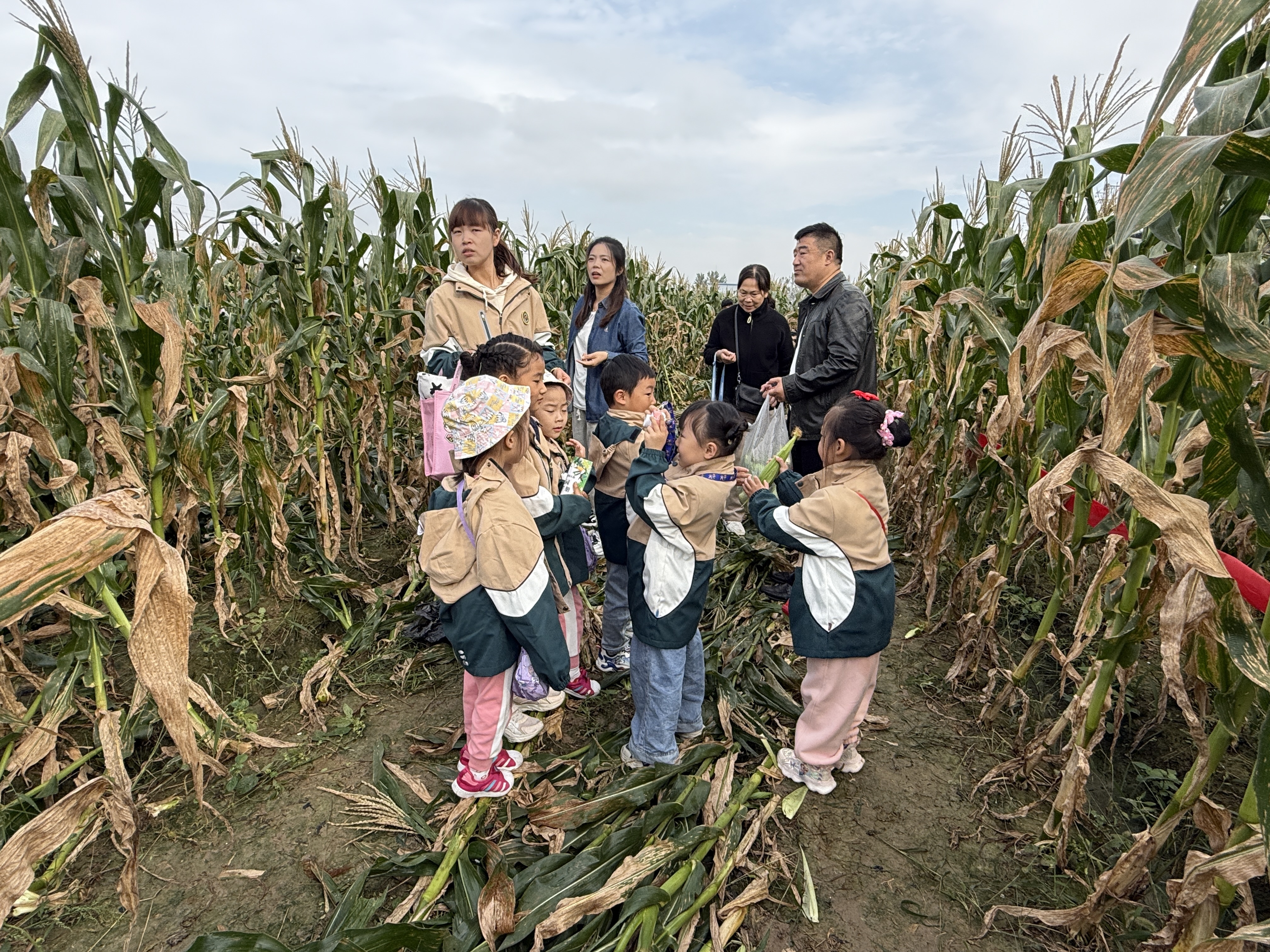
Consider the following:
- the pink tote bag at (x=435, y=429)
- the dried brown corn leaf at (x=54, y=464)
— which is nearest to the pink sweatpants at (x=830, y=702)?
the pink tote bag at (x=435, y=429)

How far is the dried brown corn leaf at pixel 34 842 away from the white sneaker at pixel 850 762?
2611 mm

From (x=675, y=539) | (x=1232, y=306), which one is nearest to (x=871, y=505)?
(x=675, y=539)

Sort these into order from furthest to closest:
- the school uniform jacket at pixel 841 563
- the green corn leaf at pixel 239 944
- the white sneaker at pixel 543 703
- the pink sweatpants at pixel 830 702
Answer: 1. the white sneaker at pixel 543 703
2. the pink sweatpants at pixel 830 702
3. the school uniform jacket at pixel 841 563
4. the green corn leaf at pixel 239 944

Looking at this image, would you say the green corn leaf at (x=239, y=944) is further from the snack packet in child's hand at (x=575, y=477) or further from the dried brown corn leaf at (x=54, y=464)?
the snack packet in child's hand at (x=575, y=477)

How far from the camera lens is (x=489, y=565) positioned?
230cm

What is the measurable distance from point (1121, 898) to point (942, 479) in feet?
7.84

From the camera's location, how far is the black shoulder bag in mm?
5195

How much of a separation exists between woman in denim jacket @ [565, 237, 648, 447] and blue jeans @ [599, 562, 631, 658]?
0.97 metres

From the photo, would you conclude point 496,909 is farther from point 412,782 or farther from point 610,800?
point 412,782

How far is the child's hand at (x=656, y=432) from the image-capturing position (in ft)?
8.48

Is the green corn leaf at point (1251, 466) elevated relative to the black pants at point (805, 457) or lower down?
elevated

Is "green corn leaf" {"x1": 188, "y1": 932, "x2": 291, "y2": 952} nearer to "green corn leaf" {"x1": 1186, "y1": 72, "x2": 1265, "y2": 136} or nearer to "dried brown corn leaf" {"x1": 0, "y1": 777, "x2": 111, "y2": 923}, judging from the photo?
"dried brown corn leaf" {"x1": 0, "y1": 777, "x2": 111, "y2": 923}

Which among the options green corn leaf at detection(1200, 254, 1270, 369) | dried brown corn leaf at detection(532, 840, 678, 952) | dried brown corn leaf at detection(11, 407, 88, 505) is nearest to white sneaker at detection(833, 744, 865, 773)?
dried brown corn leaf at detection(532, 840, 678, 952)

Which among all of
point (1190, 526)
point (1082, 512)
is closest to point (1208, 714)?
point (1082, 512)
